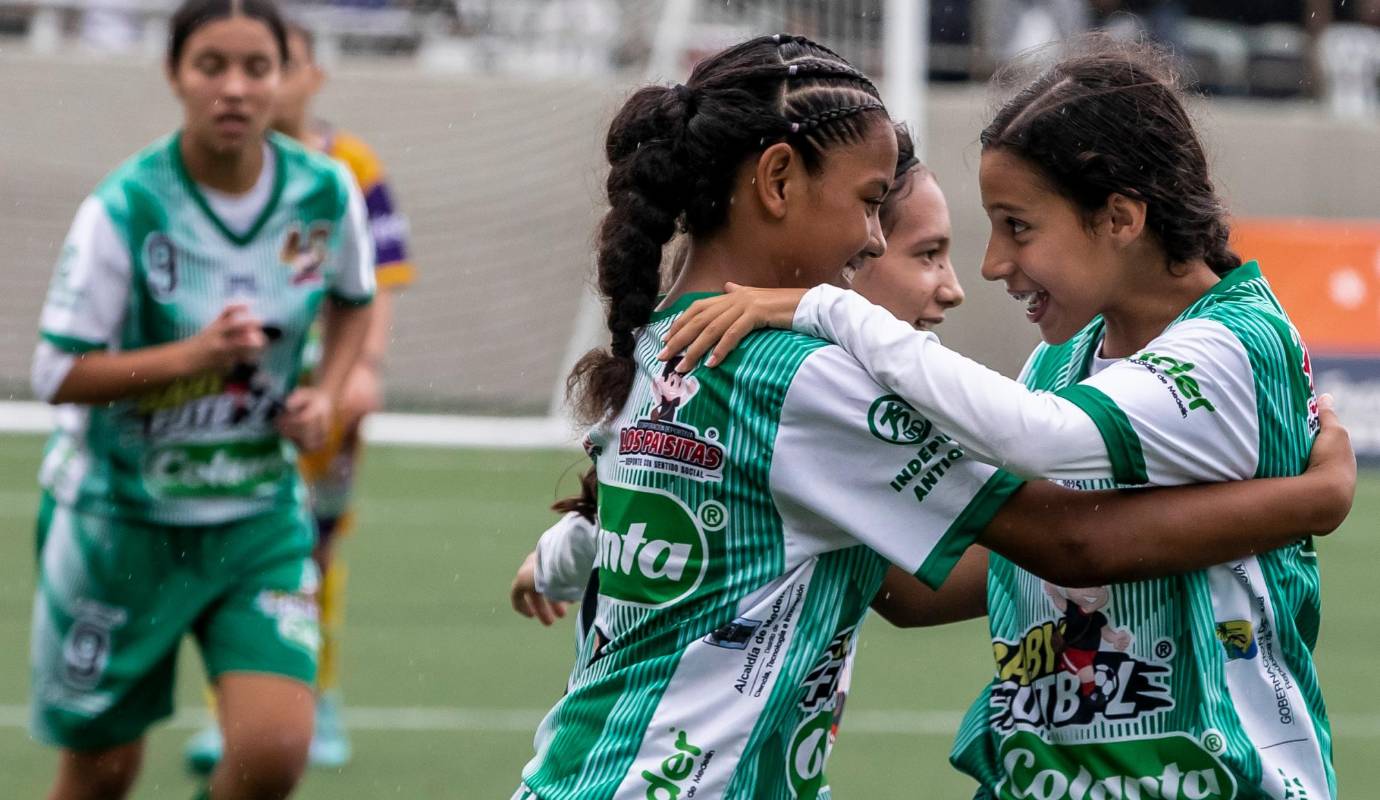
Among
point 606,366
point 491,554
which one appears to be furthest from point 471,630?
Answer: point 606,366

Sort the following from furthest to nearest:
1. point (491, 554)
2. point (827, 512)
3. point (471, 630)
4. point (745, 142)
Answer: point (491, 554) < point (471, 630) < point (745, 142) < point (827, 512)

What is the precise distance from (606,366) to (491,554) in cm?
669

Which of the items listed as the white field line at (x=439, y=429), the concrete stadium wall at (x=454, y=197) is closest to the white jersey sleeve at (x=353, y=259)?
the white field line at (x=439, y=429)

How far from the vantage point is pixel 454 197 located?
13.9m

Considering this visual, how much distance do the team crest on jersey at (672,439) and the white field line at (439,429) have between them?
9969 mm

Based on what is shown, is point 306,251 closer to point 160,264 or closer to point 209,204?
point 209,204

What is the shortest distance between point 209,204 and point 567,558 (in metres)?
1.91

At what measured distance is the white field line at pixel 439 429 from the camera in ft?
40.2

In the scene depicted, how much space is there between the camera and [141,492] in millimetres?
4199

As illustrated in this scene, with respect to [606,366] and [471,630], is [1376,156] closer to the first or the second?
[471,630]

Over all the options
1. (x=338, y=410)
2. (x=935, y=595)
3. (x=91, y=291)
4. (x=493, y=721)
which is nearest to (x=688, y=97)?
(x=935, y=595)

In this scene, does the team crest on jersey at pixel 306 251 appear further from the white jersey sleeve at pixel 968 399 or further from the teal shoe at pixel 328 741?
the white jersey sleeve at pixel 968 399

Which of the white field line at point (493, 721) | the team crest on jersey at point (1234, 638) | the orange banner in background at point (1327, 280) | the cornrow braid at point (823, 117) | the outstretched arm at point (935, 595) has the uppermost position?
the cornrow braid at point (823, 117)

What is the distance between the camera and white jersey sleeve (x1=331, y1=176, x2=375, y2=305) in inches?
181
